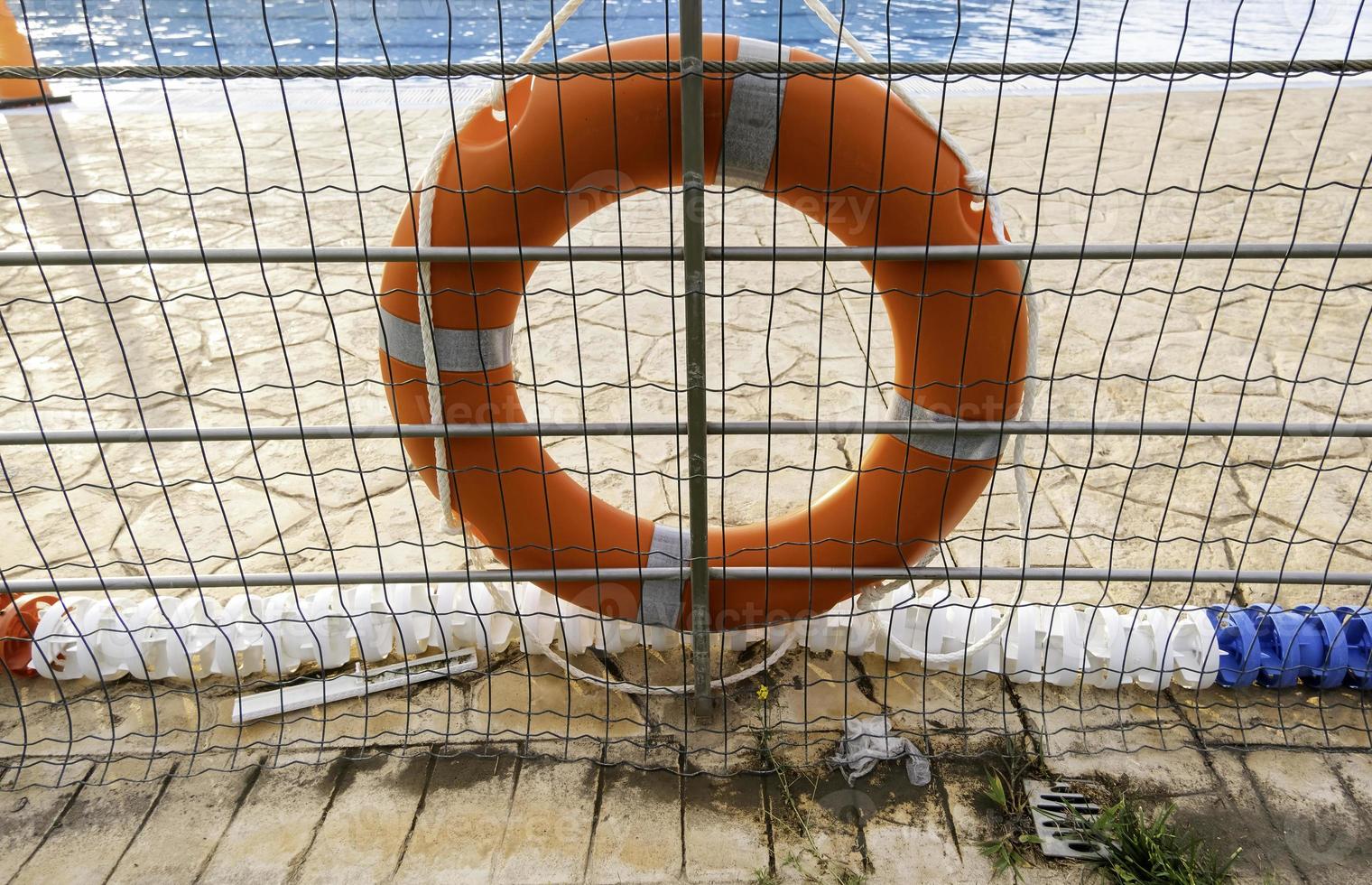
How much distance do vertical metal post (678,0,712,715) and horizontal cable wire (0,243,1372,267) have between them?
0.05m

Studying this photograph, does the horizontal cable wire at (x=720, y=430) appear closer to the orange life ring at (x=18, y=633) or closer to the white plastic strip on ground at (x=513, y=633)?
the white plastic strip on ground at (x=513, y=633)

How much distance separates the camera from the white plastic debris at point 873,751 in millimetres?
1882

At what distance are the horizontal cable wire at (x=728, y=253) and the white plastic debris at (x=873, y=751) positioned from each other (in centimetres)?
98

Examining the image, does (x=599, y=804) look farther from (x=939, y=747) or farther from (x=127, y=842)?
(x=127, y=842)

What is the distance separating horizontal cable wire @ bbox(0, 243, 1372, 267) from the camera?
149cm

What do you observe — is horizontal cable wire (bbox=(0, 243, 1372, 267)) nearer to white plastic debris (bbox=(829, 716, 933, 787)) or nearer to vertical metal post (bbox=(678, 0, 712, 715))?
vertical metal post (bbox=(678, 0, 712, 715))

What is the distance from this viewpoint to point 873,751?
1.91 meters

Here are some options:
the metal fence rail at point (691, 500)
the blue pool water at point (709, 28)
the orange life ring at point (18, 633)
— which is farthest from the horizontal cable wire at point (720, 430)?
the blue pool water at point (709, 28)

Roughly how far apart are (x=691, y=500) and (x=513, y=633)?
694mm

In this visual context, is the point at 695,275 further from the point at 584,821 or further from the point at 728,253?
the point at 584,821

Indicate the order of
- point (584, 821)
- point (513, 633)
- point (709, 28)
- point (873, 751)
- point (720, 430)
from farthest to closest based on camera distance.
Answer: point (709, 28) < point (513, 633) < point (873, 751) < point (584, 821) < point (720, 430)

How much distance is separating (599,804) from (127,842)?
881 mm

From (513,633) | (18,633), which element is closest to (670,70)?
(513,633)

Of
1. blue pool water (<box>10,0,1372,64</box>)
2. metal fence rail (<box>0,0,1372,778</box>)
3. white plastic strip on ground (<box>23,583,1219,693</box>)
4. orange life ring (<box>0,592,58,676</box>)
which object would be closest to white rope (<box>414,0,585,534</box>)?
metal fence rail (<box>0,0,1372,778</box>)
